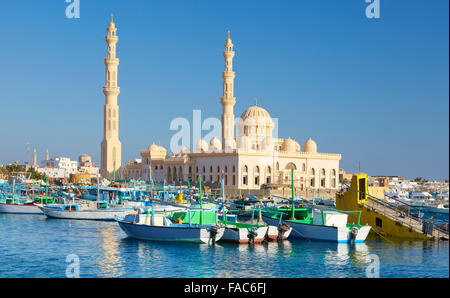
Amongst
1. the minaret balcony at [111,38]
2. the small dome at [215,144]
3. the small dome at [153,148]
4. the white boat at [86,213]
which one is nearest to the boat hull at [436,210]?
the white boat at [86,213]

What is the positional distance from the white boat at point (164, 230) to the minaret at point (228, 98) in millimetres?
56607

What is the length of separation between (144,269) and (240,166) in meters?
57.9

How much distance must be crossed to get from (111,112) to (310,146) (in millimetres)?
31400

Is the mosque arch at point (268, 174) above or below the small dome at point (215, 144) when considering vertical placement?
below

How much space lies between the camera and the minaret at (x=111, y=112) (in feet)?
299

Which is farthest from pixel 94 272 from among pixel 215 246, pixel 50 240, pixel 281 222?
pixel 281 222

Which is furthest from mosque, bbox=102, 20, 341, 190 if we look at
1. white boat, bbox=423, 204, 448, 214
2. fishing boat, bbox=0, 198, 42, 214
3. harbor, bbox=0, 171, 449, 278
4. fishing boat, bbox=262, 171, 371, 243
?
fishing boat, bbox=262, 171, 371, 243

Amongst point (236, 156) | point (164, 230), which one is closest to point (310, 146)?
point (236, 156)

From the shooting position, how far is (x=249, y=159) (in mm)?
80500

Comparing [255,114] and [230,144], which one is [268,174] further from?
[255,114]

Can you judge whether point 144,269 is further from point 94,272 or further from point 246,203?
point 246,203

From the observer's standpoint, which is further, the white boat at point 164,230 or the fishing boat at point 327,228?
the fishing boat at point 327,228

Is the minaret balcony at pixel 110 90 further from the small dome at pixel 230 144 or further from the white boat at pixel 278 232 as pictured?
the white boat at pixel 278 232

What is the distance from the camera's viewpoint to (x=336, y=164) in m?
89.4
